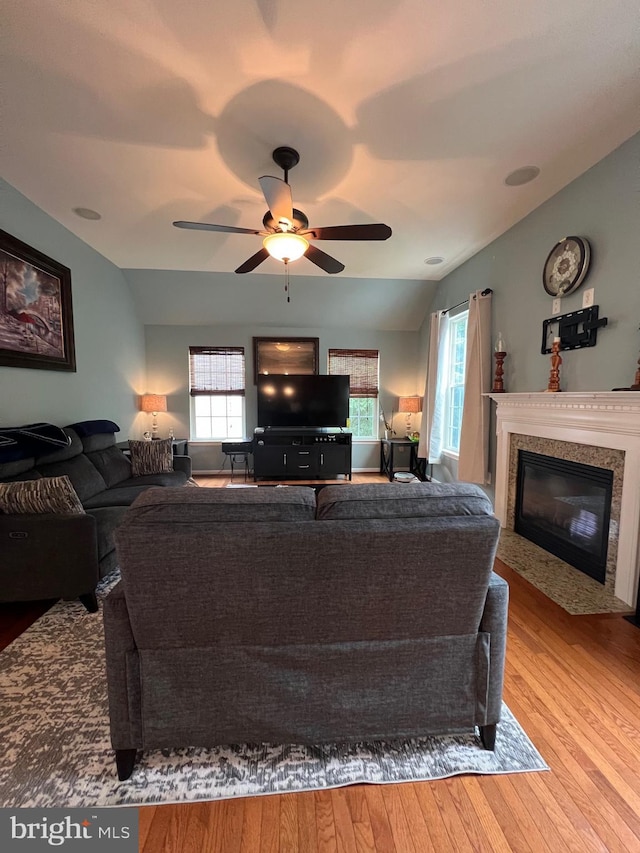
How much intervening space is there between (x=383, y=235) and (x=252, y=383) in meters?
3.72

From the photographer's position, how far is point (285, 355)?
18.5 ft

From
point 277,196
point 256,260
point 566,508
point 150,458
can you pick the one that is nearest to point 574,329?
point 566,508

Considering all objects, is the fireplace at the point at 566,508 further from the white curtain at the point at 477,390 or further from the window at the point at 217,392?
the window at the point at 217,392

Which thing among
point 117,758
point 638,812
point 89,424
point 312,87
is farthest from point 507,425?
point 89,424

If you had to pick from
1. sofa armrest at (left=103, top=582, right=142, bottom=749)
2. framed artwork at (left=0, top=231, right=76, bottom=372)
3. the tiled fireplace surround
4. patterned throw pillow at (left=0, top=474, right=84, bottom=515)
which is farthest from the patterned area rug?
framed artwork at (left=0, top=231, right=76, bottom=372)

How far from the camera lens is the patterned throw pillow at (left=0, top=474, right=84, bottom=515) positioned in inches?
76.5

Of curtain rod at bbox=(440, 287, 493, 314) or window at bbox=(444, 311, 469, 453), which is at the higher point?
curtain rod at bbox=(440, 287, 493, 314)

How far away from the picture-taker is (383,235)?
236 cm

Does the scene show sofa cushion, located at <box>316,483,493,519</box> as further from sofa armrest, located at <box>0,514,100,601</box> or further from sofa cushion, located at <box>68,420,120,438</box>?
sofa cushion, located at <box>68,420,120,438</box>

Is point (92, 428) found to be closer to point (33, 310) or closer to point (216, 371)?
point (33, 310)

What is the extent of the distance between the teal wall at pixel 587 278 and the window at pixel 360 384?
93.9 inches

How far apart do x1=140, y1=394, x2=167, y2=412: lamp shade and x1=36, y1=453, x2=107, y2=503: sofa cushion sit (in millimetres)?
2013

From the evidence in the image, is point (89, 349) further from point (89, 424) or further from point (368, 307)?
point (368, 307)

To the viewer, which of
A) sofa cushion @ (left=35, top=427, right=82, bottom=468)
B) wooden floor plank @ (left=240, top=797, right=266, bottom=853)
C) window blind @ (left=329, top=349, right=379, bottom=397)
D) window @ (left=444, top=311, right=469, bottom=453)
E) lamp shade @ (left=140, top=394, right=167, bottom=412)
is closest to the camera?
wooden floor plank @ (left=240, top=797, right=266, bottom=853)
